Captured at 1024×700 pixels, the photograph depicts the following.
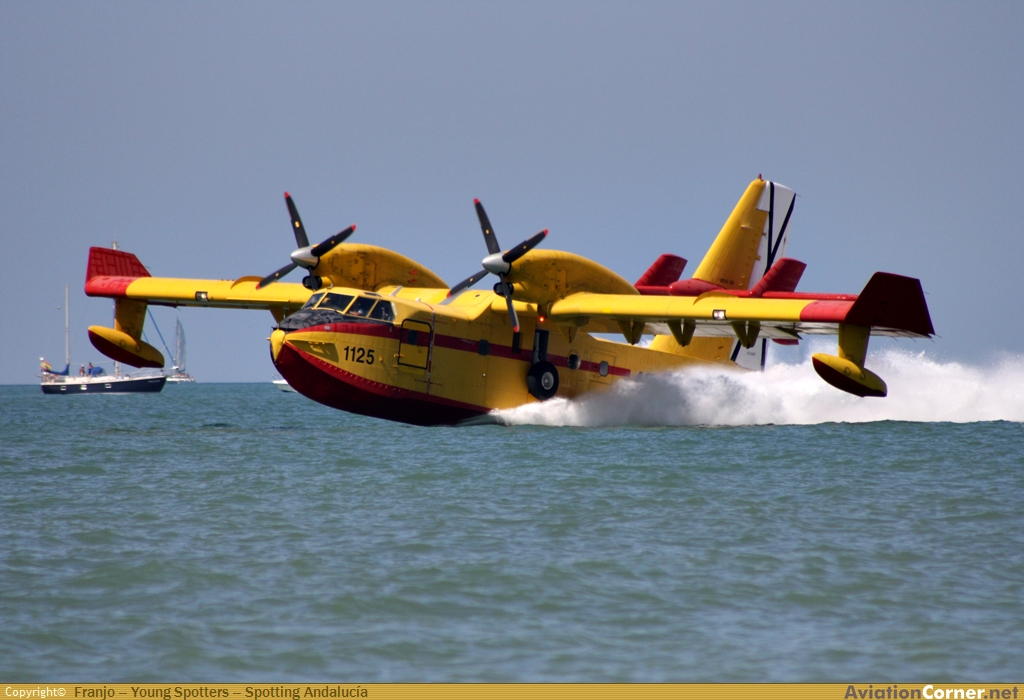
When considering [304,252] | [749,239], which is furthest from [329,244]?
[749,239]

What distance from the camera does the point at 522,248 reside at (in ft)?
67.8

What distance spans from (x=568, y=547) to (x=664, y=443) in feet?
30.4

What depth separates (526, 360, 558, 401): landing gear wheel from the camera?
2238cm

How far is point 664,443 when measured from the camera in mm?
18203

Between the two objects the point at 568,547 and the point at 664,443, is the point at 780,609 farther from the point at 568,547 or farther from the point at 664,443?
the point at 664,443

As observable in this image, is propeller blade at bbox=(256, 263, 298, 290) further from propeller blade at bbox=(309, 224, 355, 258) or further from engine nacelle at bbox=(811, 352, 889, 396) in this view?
engine nacelle at bbox=(811, 352, 889, 396)

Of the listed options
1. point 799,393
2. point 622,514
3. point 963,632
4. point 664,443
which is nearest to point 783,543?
point 622,514

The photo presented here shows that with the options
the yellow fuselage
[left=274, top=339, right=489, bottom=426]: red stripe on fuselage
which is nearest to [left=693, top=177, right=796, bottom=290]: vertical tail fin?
the yellow fuselage

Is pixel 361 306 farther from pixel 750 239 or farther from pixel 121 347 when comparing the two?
pixel 750 239

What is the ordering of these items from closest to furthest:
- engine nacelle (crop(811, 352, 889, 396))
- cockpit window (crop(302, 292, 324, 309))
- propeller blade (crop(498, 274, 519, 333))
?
engine nacelle (crop(811, 352, 889, 396))
cockpit window (crop(302, 292, 324, 309))
propeller blade (crop(498, 274, 519, 333))

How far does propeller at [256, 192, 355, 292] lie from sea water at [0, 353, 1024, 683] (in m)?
6.96

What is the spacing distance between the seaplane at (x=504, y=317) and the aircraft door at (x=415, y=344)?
0.09ft

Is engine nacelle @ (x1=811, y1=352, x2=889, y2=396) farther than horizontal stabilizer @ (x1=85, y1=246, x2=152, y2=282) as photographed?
No

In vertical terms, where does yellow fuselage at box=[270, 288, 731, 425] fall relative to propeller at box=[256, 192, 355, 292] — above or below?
below
